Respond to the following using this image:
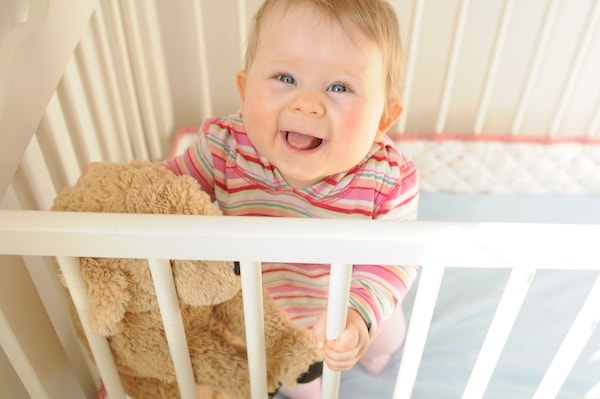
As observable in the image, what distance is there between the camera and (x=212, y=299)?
556 mm

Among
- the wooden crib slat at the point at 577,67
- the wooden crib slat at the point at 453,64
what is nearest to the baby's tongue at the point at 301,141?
the wooden crib slat at the point at 453,64

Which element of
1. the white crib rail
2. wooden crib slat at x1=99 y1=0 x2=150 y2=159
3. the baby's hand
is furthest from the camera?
wooden crib slat at x1=99 y1=0 x2=150 y2=159

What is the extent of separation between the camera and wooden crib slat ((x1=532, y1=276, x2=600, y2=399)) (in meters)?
0.52

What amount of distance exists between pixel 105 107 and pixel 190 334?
46cm

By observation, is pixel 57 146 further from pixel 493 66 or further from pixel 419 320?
pixel 493 66

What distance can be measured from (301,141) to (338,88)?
68mm

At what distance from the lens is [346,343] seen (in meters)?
0.57

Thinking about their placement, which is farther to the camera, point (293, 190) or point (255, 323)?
point (293, 190)

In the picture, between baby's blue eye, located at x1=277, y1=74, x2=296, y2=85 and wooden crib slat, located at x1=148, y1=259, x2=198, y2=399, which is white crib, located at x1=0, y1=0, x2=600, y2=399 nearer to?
wooden crib slat, located at x1=148, y1=259, x2=198, y2=399

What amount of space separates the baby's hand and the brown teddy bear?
0.16 feet

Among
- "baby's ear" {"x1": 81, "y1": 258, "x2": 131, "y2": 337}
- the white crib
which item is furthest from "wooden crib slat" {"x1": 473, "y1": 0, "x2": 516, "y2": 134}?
"baby's ear" {"x1": 81, "y1": 258, "x2": 131, "y2": 337}

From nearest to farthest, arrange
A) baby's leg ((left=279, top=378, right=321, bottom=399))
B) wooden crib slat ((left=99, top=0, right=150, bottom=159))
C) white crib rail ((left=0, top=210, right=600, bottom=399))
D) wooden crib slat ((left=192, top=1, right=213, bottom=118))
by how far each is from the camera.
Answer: white crib rail ((left=0, top=210, right=600, bottom=399))
baby's leg ((left=279, top=378, right=321, bottom=399))
wooden crib slat ((left=99, top=0, right=150, bottom=159))
wooden crib slat ((left=192, top=1, right=213, bottom=118))

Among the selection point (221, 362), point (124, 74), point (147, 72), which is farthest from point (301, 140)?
point (147, 72)

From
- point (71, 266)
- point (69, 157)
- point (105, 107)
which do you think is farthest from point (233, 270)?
point (105, 107)
